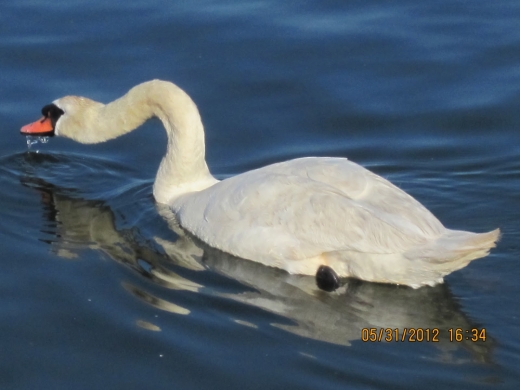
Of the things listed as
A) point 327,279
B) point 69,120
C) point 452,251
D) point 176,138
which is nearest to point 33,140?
point 69,120

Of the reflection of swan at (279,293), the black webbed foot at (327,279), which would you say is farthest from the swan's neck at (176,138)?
the black webbed foot at (327,279)

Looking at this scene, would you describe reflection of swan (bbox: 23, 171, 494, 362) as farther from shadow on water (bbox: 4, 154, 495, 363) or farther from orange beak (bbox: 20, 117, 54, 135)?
orange beak (bbox: 20, 117, 54, 135)

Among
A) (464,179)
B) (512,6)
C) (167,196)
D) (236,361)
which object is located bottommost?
(236,361)

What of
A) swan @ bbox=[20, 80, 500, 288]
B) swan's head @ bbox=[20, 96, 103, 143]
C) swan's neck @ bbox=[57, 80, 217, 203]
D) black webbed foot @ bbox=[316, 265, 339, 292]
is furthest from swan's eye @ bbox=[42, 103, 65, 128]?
black webbed foot @ bbox=[316, 265, 339, 292]

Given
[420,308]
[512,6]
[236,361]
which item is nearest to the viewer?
[236,361]

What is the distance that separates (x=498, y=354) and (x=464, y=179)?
11.3ft

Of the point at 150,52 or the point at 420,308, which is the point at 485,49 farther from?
the point at 420,308

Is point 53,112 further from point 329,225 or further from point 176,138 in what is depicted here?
point 329,225

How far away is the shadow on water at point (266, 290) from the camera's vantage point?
869 centimetres

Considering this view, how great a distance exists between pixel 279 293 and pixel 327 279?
44 centimetres

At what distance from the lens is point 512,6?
16094 mm

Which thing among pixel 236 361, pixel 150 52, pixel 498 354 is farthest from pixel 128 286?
pixel 150 52

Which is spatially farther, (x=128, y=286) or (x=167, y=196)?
(x=167, y=196)

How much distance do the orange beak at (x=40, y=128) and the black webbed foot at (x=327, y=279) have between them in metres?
4.09
